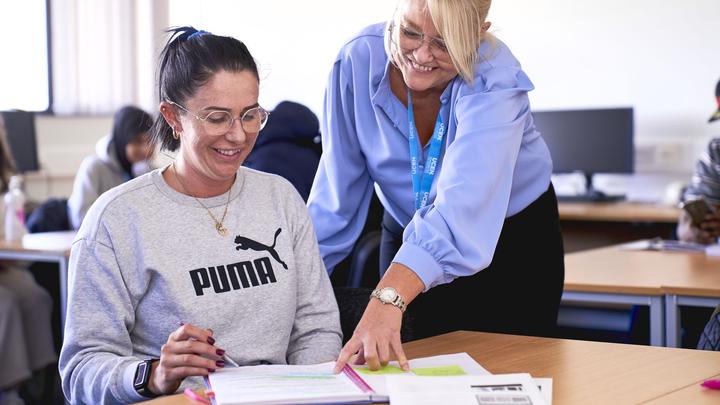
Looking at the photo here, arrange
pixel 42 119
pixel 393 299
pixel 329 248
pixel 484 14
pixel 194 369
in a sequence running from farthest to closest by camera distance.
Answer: pixel 42 119 < pixel 329 248 < pixel 484 14 < pixel 393 299 < pixel 194 369

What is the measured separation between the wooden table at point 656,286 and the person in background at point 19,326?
2.15 m

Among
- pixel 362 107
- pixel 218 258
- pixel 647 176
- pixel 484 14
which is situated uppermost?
pixel 484 14

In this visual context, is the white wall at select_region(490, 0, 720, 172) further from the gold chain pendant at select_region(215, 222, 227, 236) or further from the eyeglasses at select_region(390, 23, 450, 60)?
the gold chain pendant at select_region(215, 222, 227, 236)

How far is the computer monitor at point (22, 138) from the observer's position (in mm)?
5578

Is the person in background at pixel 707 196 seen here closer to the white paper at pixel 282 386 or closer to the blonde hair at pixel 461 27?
the blonde hair at pixel 461 27

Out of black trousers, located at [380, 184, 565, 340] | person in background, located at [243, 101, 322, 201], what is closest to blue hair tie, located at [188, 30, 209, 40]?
black trousers, located at [380, 184, 565, 340]

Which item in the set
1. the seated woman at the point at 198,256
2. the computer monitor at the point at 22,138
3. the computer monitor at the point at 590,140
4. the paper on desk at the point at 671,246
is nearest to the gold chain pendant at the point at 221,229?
the seated woman at the point at 198,256

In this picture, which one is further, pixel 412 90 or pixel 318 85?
pixel 318 85

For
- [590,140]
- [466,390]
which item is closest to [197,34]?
[466,390]

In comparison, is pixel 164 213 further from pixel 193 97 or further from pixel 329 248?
pixel 329 248

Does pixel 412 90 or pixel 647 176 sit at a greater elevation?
pixel 412 90

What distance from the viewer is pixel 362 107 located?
1969 millimetres

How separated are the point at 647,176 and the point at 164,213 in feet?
14.0

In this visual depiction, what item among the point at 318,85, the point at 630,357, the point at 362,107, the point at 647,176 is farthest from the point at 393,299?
the point at 318,85
